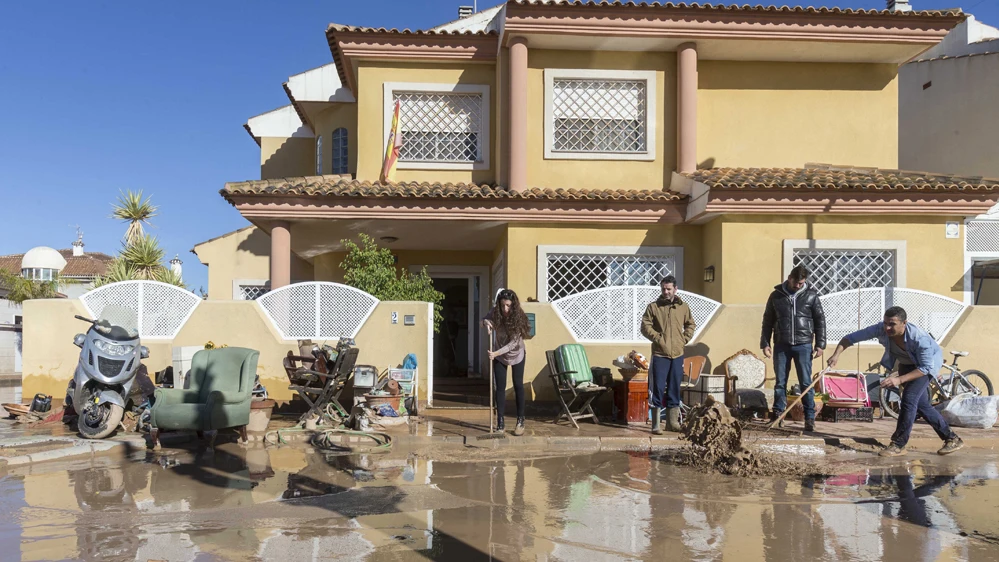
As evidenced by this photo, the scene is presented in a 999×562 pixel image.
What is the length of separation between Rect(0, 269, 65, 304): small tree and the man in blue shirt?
2923 cm

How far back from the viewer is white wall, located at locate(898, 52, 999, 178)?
1909cm

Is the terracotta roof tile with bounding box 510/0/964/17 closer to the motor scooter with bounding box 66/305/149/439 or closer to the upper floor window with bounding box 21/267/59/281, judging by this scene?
the motor scooter with bounding box 66/305/149/439

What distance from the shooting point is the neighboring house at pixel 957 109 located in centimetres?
1905

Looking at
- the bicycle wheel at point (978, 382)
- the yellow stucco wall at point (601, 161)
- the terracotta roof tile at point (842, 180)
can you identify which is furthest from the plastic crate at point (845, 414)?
the yellow stucco wall at point (601, 161)

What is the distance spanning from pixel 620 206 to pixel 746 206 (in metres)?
2.04

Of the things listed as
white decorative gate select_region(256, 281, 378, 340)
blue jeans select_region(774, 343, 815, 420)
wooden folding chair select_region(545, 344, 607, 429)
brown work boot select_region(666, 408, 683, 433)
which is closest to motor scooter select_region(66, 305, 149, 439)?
white decorative gate select_region(256, 281, 378, 340)

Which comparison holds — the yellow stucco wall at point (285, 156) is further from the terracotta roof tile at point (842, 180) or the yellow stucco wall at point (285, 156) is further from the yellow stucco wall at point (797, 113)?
the terracotta roof tile at point (842, 180)

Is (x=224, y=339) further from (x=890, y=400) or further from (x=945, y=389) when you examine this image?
(x=945, y=389)

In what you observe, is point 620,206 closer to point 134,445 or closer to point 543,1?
point 543,1

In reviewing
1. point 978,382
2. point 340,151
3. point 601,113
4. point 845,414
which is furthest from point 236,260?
point 978,382

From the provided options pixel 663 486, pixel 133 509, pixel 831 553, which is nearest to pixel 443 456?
pixel 663 486

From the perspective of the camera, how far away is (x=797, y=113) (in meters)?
15.1

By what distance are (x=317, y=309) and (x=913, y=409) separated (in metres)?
7.74

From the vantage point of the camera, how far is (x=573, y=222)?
13461mm
